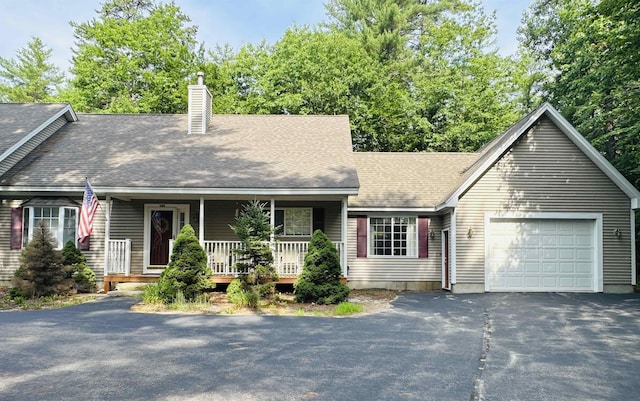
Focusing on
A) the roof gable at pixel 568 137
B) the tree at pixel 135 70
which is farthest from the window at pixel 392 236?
the tree at pixel 135 70

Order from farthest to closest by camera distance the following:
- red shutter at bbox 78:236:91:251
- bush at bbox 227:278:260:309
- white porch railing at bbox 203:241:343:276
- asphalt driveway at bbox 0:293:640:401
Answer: red shutter at bbox 78:236:91:251 < white porch railing at bbox 203:241:343:276 < bush at bbox 227:278:260:309 < asphalt driveway at bbox 0:293:640:401

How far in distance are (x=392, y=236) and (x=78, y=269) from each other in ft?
30.0

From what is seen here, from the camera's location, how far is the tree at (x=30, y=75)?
3888cm

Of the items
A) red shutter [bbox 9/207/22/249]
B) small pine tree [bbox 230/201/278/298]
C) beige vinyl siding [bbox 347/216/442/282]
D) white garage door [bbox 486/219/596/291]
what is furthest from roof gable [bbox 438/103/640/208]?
red shutter [bbox 9/207/22/249]

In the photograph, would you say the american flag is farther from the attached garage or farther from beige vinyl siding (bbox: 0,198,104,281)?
the attached garage

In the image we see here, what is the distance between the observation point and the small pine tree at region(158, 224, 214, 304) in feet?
37.5

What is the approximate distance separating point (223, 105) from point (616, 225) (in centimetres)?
2045

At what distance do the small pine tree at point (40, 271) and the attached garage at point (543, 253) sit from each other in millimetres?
11418

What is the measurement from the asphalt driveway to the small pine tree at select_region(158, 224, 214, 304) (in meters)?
1.11

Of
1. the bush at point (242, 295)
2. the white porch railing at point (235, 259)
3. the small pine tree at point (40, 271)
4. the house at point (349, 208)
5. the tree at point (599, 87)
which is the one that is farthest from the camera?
the tree at point (599, 87)

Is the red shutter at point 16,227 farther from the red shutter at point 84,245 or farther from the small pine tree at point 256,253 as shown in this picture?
the small pine tree at point 256,253

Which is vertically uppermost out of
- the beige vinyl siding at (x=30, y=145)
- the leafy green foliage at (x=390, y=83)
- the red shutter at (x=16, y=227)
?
the leafy green foliage at (x=390, y=83)

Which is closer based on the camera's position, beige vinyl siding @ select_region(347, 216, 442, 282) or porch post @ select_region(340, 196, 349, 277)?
porch post @ select_region(340, 196, 349, 277)

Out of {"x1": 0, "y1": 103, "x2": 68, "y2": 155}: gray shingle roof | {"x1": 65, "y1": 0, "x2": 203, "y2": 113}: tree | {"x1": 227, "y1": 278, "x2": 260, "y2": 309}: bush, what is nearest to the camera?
{"x1": 227, "y1": 278, "x2": 260, "y2": 309}: bush
